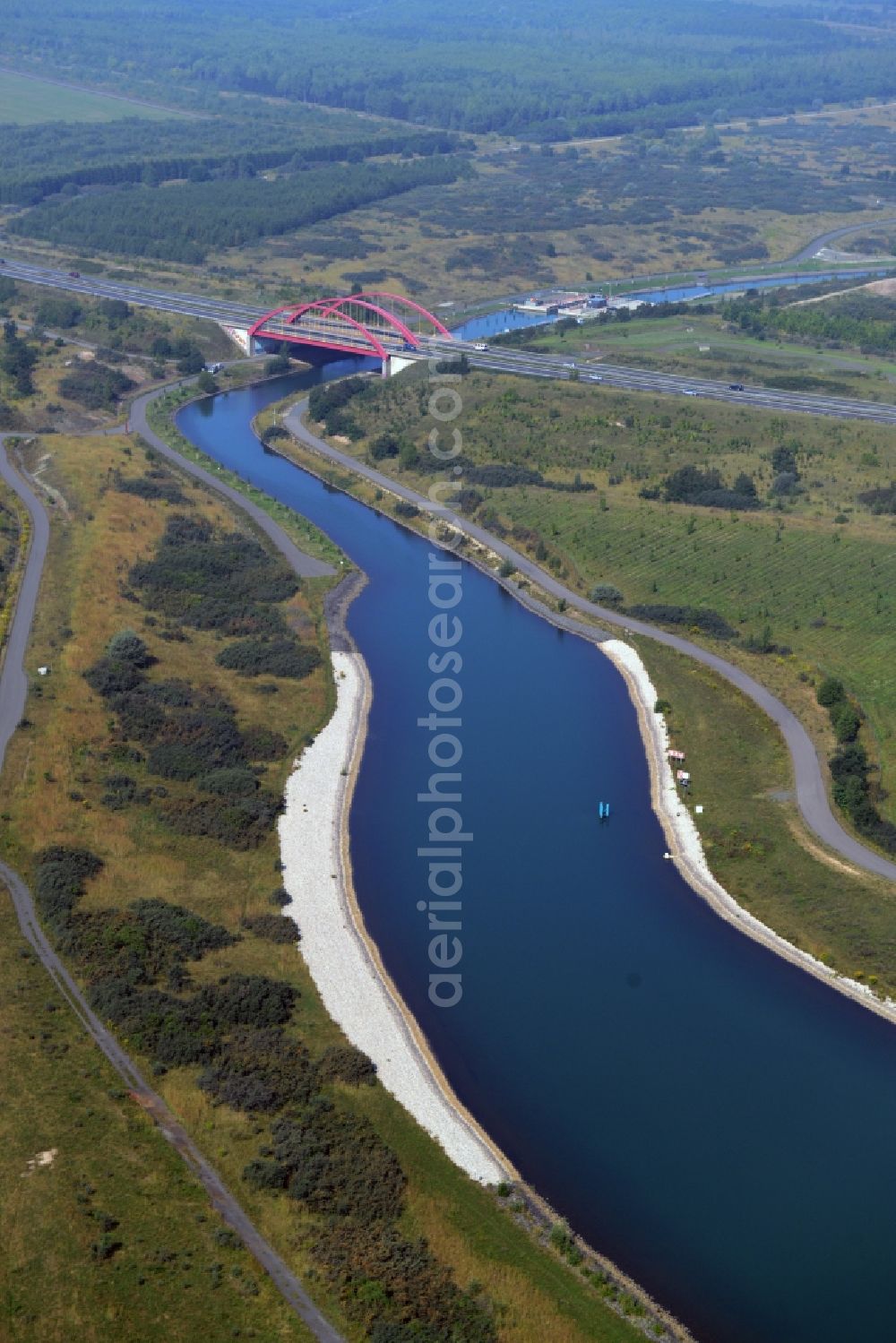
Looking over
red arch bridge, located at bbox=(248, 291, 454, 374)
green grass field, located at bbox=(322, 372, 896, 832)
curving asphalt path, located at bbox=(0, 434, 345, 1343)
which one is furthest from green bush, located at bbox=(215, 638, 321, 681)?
red arch bridge, located at bbox=(248, 291, 454, 374)

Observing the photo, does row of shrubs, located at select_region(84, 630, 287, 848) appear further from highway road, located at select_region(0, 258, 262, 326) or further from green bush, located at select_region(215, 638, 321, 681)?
highway road, located at select_region(0, 258, 262, 326)

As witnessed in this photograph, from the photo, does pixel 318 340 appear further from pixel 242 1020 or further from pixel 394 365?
pixel 242 1020

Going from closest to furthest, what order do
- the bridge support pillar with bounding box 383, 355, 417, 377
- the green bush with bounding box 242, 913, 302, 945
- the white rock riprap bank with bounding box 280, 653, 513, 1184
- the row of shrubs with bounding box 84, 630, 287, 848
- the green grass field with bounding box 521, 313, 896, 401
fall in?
the white rock riprap bank with bounding box 280, 653, 513, 1184
the green bush with bounding box 242, 913, 302, 945
the row of shrubs with bounding box 84, 630, 287, 848
the green grass field with bounding box 521, 313, 896, 401
the bridge support pillar with bounding box 383, 355, 417, 377

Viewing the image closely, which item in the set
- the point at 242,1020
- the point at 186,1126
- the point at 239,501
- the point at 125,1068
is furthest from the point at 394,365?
the point at 186,1126

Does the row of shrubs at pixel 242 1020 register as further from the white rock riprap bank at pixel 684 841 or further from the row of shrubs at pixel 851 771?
the row of shrubs at pixel 851 771

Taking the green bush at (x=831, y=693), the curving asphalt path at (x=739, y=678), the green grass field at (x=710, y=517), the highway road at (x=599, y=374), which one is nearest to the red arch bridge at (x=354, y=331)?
the highway road at (x=599, y=374)
